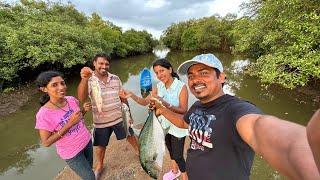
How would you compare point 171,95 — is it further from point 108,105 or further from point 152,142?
point 108,105

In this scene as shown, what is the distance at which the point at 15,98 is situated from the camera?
13.0 meters

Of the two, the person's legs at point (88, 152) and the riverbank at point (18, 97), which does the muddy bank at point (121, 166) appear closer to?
the person's legs at point (88, 152)

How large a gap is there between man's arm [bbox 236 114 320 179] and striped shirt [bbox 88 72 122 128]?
3.39 meters

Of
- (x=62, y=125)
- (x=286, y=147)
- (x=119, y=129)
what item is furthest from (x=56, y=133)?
(x=286, y=147)

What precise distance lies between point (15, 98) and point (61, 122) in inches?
426

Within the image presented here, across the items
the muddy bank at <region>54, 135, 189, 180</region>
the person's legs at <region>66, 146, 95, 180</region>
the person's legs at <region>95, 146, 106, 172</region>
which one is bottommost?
the muddy bank at <region>54, 135, 189, 180</region>

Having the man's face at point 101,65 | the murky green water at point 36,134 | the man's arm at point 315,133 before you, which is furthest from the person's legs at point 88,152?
the man's arm at point 315,133

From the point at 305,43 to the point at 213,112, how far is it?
25.0 feet

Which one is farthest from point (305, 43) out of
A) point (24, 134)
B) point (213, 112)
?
point (24, 134)

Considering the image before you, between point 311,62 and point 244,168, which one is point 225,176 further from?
point 311,62

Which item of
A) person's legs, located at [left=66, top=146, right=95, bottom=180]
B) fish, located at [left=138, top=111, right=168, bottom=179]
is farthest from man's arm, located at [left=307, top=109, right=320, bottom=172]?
person's legs, located at [left=66, top=146, right=95, bottom=180]

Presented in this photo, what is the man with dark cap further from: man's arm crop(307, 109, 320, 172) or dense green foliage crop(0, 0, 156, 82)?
dense green foliage crop(0, 0, 156, 82)

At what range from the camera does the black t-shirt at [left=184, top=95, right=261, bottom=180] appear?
1.90m

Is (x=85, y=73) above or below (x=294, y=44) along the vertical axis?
above
